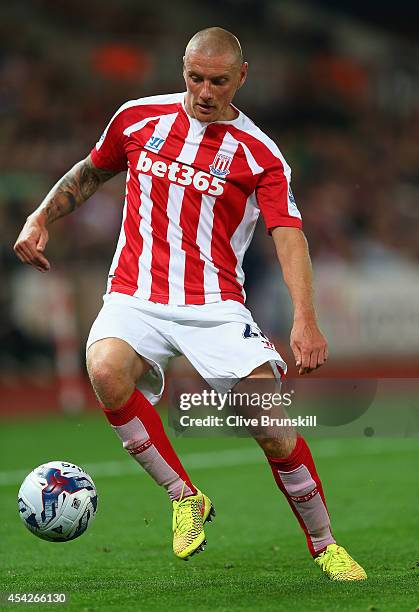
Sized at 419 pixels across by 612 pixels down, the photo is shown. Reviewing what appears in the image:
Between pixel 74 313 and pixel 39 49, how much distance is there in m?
6.43

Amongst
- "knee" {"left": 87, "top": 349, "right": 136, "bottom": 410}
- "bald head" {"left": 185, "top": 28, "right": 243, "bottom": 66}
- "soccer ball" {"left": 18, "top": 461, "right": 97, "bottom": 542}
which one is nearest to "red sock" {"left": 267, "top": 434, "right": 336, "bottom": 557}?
"knee" {"left": 87, "top": 349, "right": 136, "bottom": 410}

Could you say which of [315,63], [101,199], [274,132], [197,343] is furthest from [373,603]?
[315,63]

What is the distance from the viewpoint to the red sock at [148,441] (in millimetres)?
5324

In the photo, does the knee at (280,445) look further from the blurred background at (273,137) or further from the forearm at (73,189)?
the blurred background at (273,137)

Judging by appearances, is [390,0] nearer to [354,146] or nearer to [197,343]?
[354,146]

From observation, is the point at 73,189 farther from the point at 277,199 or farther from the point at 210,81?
the point at 277,199

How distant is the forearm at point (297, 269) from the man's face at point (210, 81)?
584 millimetres

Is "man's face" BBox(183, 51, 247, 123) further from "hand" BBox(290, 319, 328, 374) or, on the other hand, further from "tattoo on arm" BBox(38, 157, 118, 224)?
"hand" BBox(290, 319, 328, 374)

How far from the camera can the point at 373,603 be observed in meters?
4.71

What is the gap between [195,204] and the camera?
543 cm

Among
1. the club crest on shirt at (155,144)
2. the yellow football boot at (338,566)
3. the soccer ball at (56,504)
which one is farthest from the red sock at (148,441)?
the club crest on shirt at (155,144)

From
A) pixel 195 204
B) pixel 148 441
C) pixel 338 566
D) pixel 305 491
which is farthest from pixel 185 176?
pixel 338 566

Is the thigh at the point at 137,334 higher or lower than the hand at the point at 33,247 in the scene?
lower

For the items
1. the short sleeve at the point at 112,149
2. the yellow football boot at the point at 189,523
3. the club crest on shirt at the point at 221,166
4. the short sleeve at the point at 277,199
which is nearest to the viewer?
the yellow football boot at the point at 189,523
